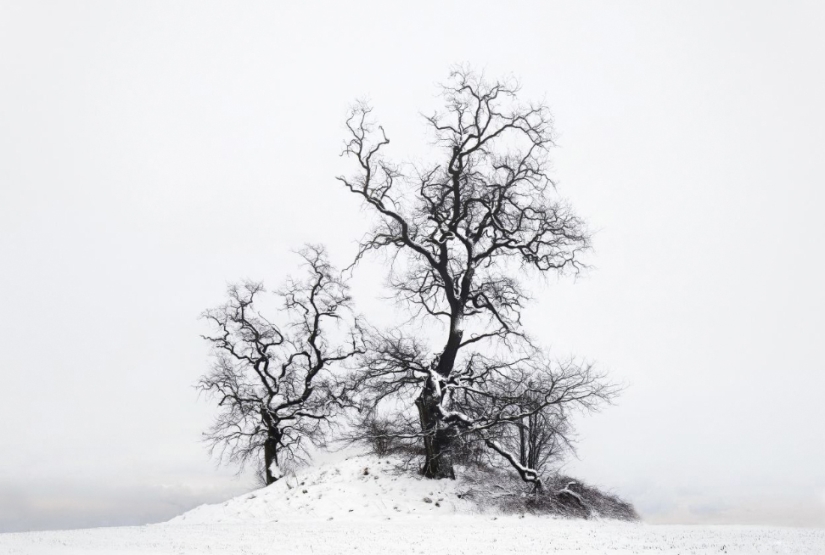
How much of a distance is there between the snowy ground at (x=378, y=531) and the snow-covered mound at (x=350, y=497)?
1.4 inches

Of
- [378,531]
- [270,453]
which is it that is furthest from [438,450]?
[270,453]

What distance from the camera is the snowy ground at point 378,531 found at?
1461 cm

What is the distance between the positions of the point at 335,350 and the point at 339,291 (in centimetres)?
262

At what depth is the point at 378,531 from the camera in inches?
667

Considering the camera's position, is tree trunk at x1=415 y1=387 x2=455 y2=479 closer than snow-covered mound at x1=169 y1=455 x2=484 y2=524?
No

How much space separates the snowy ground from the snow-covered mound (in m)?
0.04

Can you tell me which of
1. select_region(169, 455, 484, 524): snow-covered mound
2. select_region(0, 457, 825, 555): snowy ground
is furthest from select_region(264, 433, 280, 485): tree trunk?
select_region(0, 457, 825, 555): snowy ground

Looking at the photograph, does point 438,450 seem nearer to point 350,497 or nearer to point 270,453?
point 350,497

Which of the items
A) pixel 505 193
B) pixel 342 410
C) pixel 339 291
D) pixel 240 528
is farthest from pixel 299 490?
pixel 505 193

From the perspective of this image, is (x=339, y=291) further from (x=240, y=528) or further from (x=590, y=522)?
(x=590, y=522)

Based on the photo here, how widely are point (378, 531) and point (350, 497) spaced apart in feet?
14.4

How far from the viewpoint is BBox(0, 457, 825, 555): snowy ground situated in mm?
14609

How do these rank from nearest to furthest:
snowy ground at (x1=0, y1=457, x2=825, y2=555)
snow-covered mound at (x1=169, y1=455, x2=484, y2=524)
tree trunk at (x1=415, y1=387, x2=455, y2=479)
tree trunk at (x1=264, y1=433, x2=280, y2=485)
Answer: snowy ground at (x1=0, y1=457, x2=825, y2=555), snow-covered mound at (x1=169, y1=455, x2=484, y2=524), tree trunk at (x1=415, y1=387, x2=455, y2=479), tree trunk at (x1=264, y1=433, x2=280, y2=485)

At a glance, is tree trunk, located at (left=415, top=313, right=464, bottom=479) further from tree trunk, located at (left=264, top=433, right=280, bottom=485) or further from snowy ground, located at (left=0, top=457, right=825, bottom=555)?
tree trunk, located at (left=264, top=433, right=280, bottom=485)
